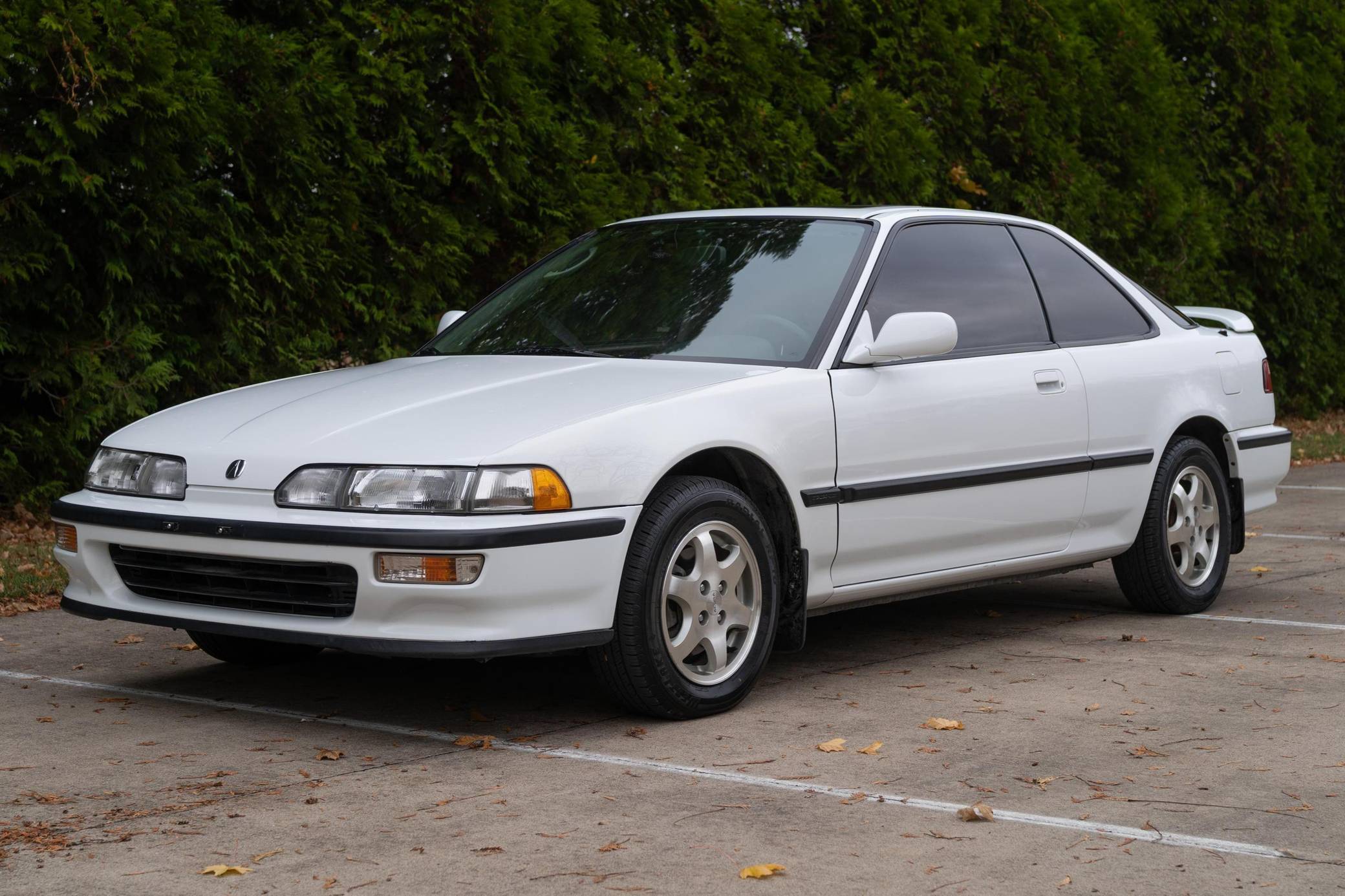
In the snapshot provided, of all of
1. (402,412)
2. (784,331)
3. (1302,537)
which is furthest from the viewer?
(1302,537)

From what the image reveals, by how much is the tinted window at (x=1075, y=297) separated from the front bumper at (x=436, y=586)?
2.54 metres

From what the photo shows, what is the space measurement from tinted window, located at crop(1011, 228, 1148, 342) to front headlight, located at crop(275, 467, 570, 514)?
2.69 m

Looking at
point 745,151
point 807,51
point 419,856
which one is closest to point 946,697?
point 419,856

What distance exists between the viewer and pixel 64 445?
854cm

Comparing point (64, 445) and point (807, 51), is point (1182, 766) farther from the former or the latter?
point (807, 51)

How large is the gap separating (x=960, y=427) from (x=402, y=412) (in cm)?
202

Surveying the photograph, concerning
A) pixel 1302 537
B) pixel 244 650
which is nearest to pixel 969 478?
pixel 244 650

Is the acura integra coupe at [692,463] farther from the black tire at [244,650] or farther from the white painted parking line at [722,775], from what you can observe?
the white painted parking line at [722,775]

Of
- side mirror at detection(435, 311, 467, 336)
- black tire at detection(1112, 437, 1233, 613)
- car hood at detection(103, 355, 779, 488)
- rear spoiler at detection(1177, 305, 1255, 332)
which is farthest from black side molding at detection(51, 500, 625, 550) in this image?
rear spoiler at detection(1177, 305, 1255, 332)

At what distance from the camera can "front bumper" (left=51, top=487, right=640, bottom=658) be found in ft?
14.9

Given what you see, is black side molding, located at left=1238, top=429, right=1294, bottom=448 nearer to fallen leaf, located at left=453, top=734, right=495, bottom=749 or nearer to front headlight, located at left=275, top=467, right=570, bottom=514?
front headlight, located at left=275, top=467, right=570, bottom=514

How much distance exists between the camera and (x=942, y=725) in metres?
4.99

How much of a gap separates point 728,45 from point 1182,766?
7333 millimetres

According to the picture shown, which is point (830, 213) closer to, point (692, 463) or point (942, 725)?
point (692, 463)
